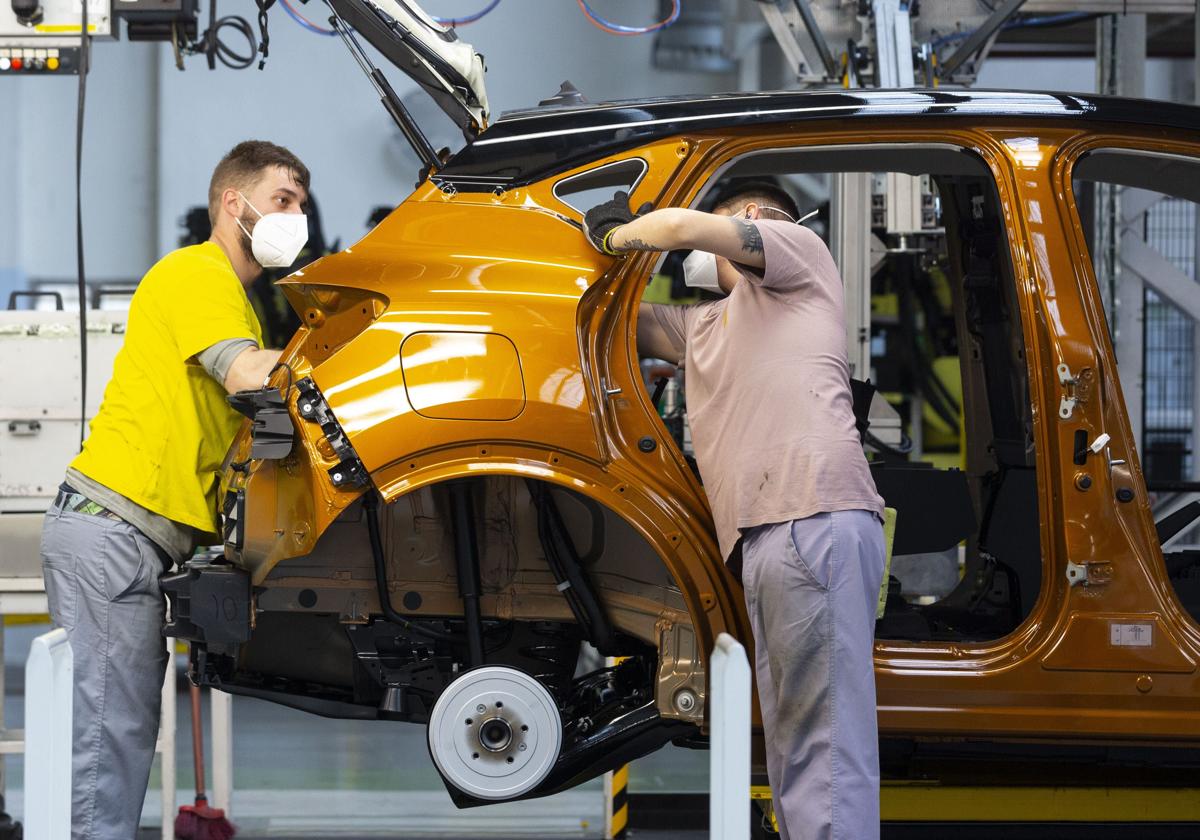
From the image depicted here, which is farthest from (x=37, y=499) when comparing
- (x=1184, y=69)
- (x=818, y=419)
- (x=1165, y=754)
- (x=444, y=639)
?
(x=1184, y=69)

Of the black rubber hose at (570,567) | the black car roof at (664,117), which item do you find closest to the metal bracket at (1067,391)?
the black car roof at (664,117)

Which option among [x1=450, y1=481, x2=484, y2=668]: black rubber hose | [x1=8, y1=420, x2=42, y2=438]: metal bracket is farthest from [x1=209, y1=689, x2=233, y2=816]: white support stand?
[x1=450, y1=481, x2=484, y2=668]: black rubber hose

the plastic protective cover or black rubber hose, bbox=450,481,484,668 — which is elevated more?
the plastic protective cover

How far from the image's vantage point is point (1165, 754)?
2.88 m

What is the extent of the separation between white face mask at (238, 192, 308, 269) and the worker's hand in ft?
2.43

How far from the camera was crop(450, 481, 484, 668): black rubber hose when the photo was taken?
277 centimetres

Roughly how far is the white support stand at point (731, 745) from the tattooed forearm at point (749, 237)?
35.2 inches

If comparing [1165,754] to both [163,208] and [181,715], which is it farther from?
[163,208]

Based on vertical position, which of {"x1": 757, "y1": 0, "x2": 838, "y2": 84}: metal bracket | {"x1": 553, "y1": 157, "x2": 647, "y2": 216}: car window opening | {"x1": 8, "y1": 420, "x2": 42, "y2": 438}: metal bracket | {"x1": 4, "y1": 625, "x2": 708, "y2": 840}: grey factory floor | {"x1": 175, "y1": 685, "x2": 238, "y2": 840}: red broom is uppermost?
{"x1": 757, "y1": 0, "x2": 838, "y2": 84}: metal bracket

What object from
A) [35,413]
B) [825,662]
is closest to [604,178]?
[825,662]

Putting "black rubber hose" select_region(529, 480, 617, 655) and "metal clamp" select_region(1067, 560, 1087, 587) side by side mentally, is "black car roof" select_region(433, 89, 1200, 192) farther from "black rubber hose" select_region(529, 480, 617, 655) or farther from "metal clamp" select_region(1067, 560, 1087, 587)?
"metal clamp" select_region(1067, 560, 1087, 587)

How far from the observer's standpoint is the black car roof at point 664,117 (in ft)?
8.95

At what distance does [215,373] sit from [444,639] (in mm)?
823

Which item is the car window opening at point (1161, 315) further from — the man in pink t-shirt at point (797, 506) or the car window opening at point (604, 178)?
the car window opening at point (604, 178)
